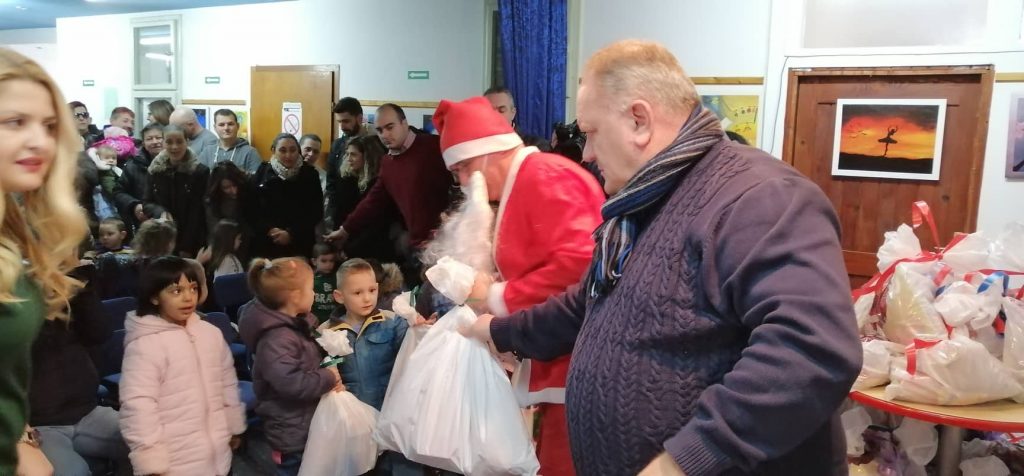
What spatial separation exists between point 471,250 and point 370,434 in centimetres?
109

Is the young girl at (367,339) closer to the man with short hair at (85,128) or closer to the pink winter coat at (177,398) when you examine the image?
the pink winter coat at (177,398)

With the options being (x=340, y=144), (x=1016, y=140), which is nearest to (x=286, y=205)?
(x=340, y=144)

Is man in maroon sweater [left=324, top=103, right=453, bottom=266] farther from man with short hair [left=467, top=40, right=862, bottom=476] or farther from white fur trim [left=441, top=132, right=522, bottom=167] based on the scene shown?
man with short hair [left=467, top=40, right=862, bottom=476]

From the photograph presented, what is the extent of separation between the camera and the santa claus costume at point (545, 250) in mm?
1855

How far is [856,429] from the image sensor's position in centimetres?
259

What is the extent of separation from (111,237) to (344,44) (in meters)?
2.68

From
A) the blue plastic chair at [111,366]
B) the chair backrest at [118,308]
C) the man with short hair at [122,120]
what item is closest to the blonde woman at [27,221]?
the blue plastic chair at [111,366]

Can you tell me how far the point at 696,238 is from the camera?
3.44 ft

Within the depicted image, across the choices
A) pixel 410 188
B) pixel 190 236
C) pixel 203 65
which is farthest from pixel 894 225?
pixel 203 65

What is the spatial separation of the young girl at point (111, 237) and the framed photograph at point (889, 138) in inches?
163

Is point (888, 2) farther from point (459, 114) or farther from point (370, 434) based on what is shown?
point (370, 434)

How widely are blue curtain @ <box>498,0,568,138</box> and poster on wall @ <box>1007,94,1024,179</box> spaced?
2438mm

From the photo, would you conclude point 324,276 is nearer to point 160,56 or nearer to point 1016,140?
point 1016,140

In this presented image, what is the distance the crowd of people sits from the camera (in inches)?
37.4
